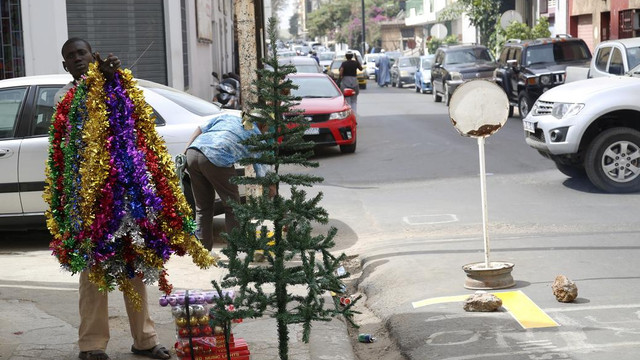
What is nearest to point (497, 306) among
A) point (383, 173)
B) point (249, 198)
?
point (249, 198)

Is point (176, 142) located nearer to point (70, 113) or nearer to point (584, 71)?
point (70, 113)

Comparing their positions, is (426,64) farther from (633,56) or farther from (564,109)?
(564,109)

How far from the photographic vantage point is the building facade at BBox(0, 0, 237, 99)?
54.0ft

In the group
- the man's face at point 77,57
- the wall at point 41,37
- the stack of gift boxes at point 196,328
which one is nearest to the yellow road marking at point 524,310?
the stack of gift boxes at point 196,328

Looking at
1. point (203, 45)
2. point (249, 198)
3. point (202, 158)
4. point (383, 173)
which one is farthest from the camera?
point (203, 45)

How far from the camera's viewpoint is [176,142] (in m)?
10.4

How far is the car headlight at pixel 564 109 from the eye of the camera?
1294 cm

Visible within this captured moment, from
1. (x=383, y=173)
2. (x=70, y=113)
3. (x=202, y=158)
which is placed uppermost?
(x=70, y=113)

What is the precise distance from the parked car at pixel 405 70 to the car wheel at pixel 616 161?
33226mm

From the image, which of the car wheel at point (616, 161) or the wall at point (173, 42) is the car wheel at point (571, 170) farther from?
the wall at point (173, 42)

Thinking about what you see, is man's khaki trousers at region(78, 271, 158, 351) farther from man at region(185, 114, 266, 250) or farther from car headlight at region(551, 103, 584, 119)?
car headlight at region(551, 103, 584, 119)

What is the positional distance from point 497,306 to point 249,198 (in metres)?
2.67

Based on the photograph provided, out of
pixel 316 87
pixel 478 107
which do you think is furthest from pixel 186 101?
pixel 316 87

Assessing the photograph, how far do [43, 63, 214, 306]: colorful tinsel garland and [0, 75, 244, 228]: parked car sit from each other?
4.38 metres
